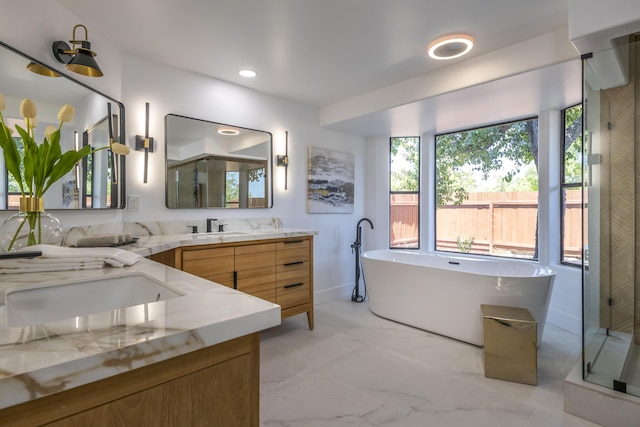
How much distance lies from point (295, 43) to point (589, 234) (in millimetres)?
2437

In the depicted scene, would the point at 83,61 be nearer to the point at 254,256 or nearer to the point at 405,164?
the point at 254,256

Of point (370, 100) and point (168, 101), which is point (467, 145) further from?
point (168, 101)

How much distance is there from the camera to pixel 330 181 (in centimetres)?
409

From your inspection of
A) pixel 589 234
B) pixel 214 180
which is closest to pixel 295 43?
pixel 214 180

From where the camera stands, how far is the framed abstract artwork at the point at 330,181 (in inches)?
153

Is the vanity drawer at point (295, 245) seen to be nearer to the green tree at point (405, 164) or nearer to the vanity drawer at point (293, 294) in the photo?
the vanity drawer at point (293, 294)

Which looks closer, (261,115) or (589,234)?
(589,234)

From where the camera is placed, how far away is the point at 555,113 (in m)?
3.28

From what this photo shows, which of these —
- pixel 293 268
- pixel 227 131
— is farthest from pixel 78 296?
pixel 227 131

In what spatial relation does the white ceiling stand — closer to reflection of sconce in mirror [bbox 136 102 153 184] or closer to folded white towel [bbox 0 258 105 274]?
reflection of sconce in mirror [bbox 136 102 153 184]

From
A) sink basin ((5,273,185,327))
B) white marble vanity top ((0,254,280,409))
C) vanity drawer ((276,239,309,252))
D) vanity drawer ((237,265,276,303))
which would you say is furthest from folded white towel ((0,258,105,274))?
vanity drawer ((276,239,309,252))

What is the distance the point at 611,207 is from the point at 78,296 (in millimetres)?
3096

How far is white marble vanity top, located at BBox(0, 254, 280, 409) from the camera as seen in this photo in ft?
1.53

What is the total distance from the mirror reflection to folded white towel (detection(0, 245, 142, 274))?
4.91ft
